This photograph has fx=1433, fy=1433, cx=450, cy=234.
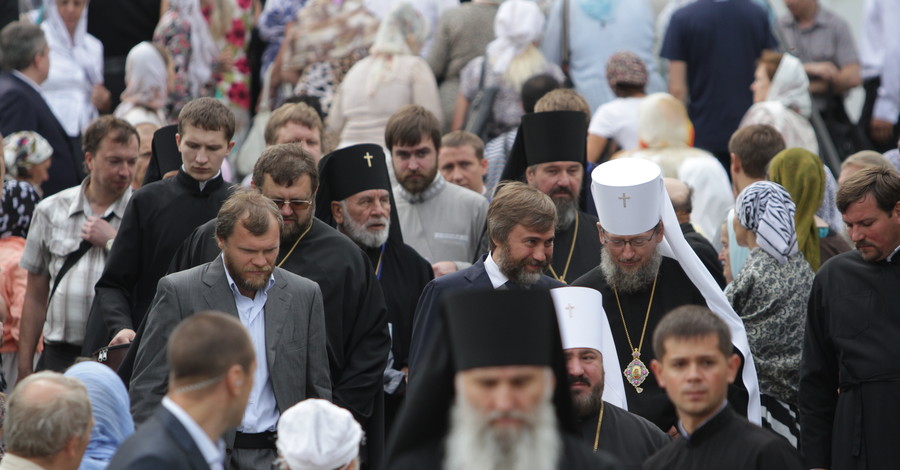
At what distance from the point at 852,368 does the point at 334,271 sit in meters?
2.50

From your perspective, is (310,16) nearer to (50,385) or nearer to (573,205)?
(573,205)

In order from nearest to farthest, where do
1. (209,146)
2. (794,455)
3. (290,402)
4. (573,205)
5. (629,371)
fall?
1. (794,455)
2. (290,402)
3. (629,371)
4. (209,146)
5. (573,205)

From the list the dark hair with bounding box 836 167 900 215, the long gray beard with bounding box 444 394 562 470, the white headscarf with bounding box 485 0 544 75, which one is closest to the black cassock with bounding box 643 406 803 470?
the long gray beard with bounding box 444 394 562 470

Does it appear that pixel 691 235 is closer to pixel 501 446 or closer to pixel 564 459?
pixel 564 459

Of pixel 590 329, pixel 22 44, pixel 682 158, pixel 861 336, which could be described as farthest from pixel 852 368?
pixel 22 44

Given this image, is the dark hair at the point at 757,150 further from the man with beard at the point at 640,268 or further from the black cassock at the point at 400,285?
the black cassock at the point at 400,285

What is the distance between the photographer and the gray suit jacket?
6.17 meters

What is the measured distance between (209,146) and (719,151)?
207 inches

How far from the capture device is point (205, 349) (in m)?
4.54

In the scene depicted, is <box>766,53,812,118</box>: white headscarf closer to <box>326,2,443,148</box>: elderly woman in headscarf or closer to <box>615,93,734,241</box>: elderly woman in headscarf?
<box>615,93,734,241</box>: elderly woman in headscarf

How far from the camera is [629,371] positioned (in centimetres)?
683

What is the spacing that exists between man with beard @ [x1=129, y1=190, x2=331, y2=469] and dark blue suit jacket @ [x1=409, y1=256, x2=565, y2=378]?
1.57ft

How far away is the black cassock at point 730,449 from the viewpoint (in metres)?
4.93

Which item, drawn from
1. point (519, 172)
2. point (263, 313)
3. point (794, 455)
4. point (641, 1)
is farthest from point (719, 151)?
point (794, 455)
